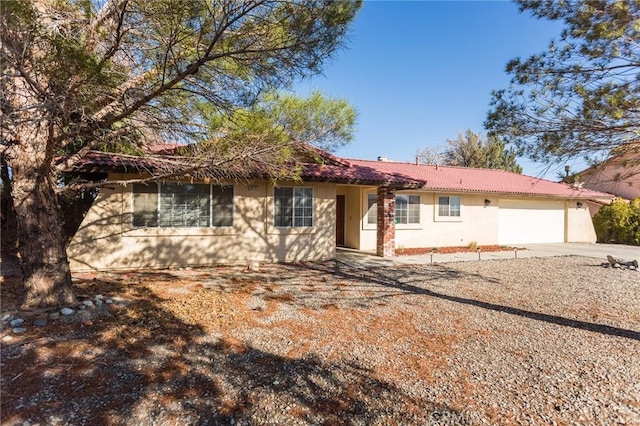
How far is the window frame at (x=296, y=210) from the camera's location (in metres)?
11.0

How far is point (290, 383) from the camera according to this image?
11.6 feet

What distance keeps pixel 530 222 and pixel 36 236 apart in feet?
67.9

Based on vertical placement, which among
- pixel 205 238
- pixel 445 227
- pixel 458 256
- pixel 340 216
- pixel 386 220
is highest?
pixel 340 216

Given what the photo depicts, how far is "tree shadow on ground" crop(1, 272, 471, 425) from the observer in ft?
9.77

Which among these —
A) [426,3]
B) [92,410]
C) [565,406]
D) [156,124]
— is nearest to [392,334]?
[565,406]

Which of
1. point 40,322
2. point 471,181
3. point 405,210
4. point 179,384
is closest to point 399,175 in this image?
point 405,210

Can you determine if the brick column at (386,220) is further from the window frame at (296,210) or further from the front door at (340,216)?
the front door at (340,216)

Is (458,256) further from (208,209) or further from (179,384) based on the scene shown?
(179,384)

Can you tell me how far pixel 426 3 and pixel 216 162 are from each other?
7.76 meters

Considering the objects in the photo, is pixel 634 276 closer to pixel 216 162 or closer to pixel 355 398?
pixel 355 398

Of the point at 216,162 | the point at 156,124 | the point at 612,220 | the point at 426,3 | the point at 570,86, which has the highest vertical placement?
the point at 426,3

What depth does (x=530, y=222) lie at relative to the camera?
60.4ft

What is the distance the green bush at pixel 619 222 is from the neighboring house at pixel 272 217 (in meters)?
6.34

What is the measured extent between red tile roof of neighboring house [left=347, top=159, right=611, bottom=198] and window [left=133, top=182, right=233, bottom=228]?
23.4 ft
